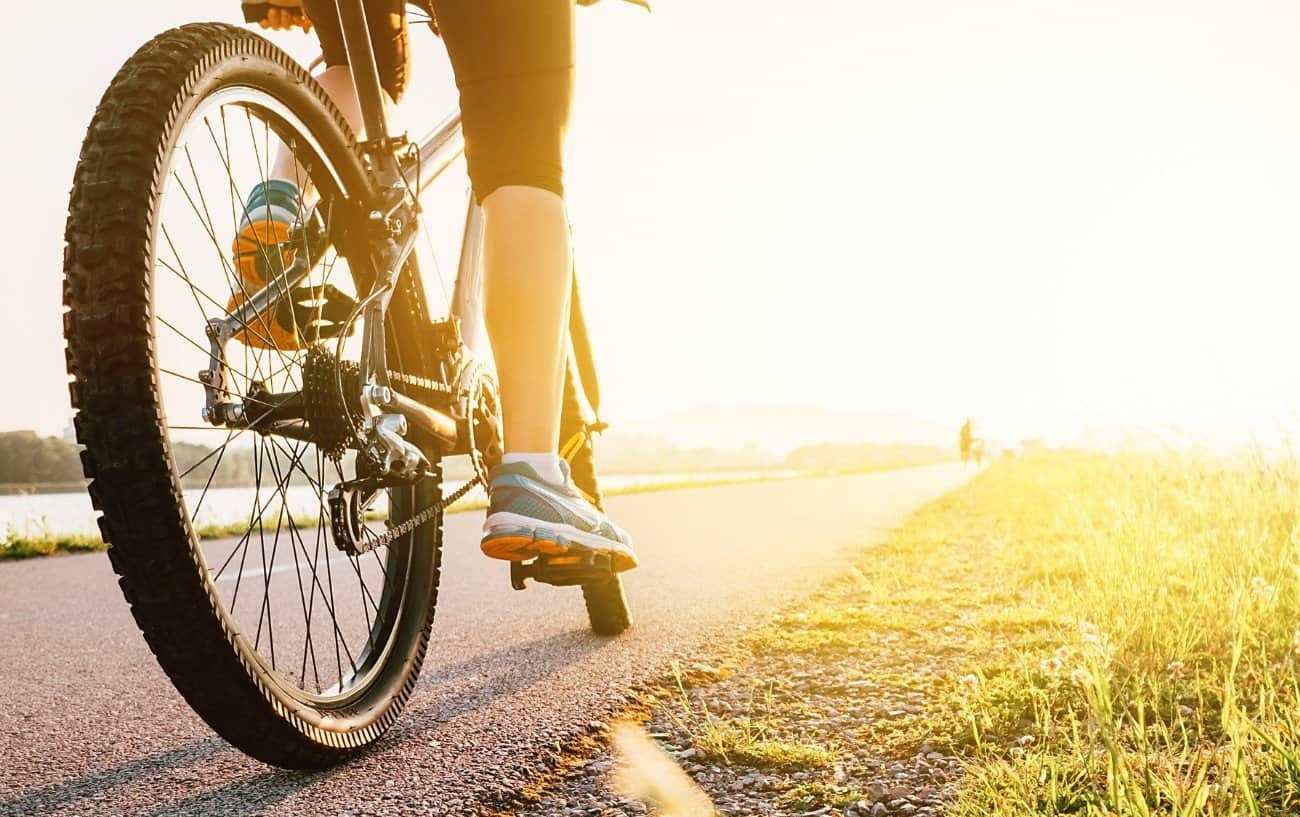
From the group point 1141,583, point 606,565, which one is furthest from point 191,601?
point 1141,583

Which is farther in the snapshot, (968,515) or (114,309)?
(968,515)

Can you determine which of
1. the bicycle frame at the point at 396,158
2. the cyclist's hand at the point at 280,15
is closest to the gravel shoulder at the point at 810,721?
the bicycle frame at the point at 396,158

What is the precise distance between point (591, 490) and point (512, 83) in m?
1.24

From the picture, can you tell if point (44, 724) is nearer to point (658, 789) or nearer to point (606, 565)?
point (606, 565)

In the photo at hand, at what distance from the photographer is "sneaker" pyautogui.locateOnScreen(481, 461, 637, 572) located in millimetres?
1743

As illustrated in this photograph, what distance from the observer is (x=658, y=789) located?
1.44m

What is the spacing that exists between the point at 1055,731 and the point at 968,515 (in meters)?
6.15

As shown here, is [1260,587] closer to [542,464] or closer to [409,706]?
[542,464]

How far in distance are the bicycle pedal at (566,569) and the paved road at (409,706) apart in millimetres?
266

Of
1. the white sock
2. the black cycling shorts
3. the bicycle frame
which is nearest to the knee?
the black cycling shorts

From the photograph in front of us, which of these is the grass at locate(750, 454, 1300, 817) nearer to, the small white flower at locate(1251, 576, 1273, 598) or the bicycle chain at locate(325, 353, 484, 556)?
the small white flower at locate(1251, 576, 1273, 598)

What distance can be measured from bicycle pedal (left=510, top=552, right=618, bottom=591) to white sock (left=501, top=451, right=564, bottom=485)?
16 cm

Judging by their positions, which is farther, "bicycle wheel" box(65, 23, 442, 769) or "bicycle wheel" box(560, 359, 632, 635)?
"bicycle wheel" box(560, 359, 632, 635)

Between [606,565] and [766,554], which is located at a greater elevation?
[606,565]
